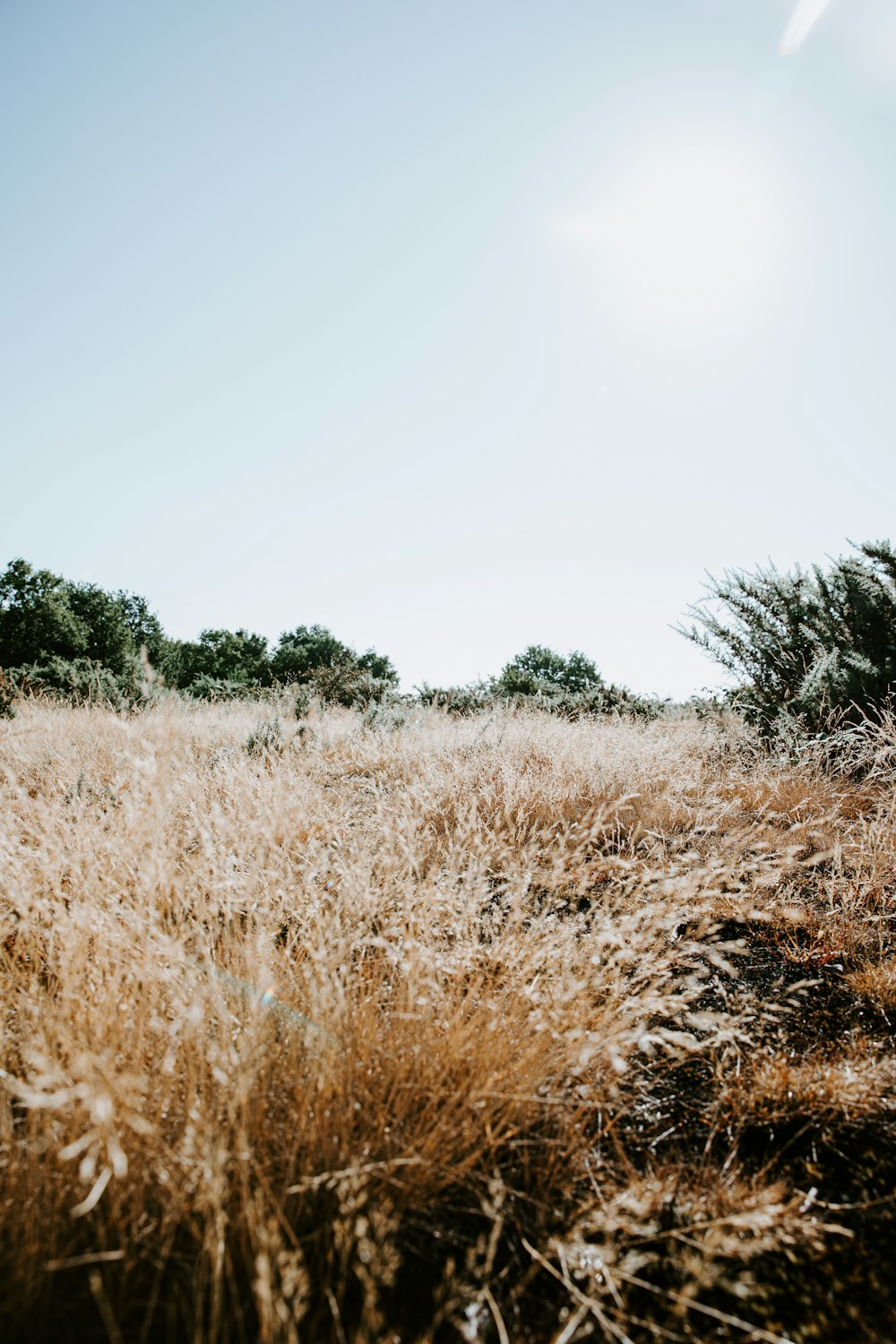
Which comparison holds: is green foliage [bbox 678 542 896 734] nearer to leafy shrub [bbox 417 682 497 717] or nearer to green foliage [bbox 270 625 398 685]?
leafy shrub [bbox 417 682 497 717]

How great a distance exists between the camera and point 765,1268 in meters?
0.96

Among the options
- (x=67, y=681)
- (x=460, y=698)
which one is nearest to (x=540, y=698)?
(x=460, y=698)

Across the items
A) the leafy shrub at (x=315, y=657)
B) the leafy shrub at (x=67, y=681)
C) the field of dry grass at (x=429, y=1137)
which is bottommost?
the field of dry grass at (x=429, y=1137)

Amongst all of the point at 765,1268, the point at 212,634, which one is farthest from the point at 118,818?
the point at 212,634

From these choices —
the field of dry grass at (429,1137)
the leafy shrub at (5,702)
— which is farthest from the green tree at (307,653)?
the field of dry grass at (429,1137)

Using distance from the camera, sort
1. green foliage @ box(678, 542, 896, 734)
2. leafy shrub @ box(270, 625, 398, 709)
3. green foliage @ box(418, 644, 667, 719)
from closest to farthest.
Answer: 1. green foliage @ box(678, 542, 896, 734)
2. green foliage @ box(418, 644, 667, 719)
3. leafy shrub @ box(270, 625, 398, 709)

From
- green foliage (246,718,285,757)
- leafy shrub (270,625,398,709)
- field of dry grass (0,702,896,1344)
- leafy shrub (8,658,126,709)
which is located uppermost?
leafy shrub (270,625,398,709)

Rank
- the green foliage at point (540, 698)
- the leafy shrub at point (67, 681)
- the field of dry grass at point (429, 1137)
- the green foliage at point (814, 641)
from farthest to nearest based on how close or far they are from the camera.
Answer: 1. the leafy shrub at point (67, 681)
2. the green foliage at point (540, 698)
3. the green foliage at point (814, 641)
4. the field of dry grass at point (429, 1137)

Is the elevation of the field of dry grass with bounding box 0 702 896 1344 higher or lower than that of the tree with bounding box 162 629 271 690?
lower

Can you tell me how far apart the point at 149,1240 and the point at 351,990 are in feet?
1.79

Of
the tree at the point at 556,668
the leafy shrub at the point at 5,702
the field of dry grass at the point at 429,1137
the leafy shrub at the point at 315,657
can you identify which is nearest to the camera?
the field of dry grass at the point at 429,1137

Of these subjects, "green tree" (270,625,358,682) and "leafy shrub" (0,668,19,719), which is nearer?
"leafy shrub" (0,668,19,719)

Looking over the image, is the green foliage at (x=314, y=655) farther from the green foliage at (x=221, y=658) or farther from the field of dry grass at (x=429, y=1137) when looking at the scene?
the field of dry grass at (x=429, y=1137)

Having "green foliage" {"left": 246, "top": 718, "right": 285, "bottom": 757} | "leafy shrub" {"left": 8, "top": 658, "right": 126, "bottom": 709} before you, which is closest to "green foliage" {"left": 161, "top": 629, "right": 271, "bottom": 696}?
"leafy shrub" {"left": 8, "top": 658, "right": 126, "bottom": 709}
